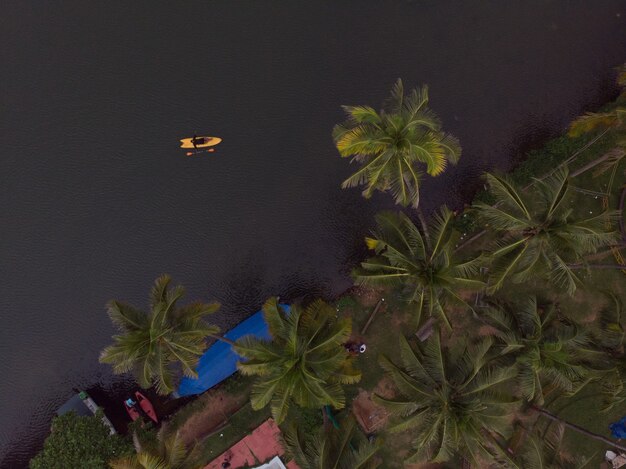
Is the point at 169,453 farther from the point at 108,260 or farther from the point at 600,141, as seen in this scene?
the point at 600,141

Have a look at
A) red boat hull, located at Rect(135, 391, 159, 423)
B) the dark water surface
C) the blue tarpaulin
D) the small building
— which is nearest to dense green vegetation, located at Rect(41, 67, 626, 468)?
the blue tarpaulin

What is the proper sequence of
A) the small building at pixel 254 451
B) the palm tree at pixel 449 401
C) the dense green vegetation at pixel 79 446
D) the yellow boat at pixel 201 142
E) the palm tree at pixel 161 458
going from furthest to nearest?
1. the yellow boat at pixel 201 142
2. the small building at pixel 254 451
3. the dense green vegetation at pixel 79 446
4. the palm tree at pixel 161 458
5. the palm tree at pixel 449 401

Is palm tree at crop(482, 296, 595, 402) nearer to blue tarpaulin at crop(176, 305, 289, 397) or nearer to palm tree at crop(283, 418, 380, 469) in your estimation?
palm tree at crop(283, 418, 380, 469)

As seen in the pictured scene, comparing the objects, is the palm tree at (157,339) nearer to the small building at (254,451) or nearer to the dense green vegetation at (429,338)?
the dense green vegetation at (429,338)

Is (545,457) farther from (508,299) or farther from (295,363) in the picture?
(295,363)

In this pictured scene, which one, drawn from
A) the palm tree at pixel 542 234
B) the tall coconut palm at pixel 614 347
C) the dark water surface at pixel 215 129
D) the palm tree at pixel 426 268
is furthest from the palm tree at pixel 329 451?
the tall coconut palm at pixel 614 347

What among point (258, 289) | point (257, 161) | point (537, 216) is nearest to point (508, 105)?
point (537, 216)
